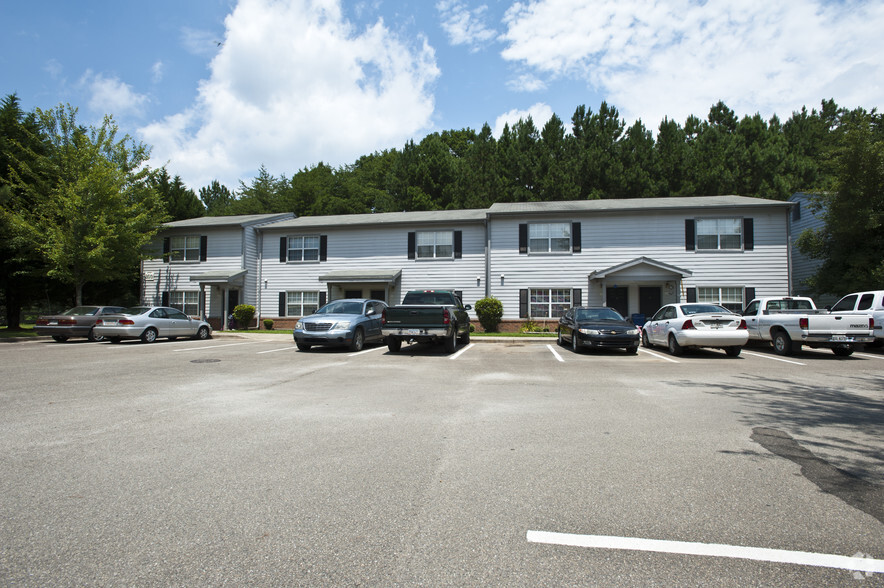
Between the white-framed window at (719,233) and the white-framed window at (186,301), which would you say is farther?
the white-framed window at (186,301)

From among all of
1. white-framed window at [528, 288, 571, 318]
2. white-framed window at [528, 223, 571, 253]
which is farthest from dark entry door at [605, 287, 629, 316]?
white-framed window at [528, 223, 571, 253]

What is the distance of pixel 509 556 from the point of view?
2623mm

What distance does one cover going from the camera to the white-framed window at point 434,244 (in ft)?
84.3

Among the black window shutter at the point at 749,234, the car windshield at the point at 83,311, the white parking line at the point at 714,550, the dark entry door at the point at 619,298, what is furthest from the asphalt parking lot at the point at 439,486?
the black window shutter at the point at 749,234

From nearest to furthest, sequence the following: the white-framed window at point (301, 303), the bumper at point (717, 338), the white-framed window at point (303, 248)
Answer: the bumper at point (717, 338)
the white-framed window at point (301, 303)
the white-framed window at point (303, 248)

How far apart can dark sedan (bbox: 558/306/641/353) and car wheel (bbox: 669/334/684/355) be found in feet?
3.19

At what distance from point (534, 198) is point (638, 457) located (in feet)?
107

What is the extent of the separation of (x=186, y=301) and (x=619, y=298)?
2469cm

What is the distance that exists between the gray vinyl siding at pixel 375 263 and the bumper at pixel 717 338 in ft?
42.9

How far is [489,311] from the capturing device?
2289 centimetres

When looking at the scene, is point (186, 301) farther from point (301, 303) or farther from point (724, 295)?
point (724, 295)

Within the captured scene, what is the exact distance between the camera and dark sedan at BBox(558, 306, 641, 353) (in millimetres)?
13305

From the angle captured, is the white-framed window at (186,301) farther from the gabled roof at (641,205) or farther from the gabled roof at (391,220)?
the gabled roof at (641,205)

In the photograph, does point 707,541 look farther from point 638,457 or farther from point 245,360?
point 245,360
